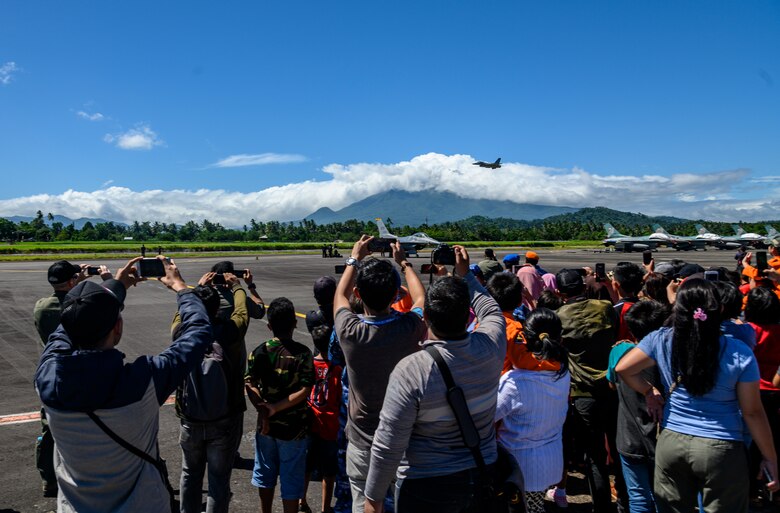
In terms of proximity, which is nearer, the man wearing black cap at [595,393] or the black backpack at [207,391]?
the black backpack at [207,391]

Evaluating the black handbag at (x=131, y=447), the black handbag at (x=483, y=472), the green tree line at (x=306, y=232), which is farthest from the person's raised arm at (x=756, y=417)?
the green tree line at (x=306, y=232)

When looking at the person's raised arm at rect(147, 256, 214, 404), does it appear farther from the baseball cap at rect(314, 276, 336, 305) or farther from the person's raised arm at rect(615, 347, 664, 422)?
the person's raised arm at rect(615, 347, 664, 422)

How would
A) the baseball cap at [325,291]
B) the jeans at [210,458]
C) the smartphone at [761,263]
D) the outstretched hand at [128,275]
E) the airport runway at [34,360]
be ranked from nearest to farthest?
the outstretched hand at [128,275] → the jeans at [210,458] → the baseball cap at [325,291] → the airport runway at [34,360] → the smartphone at [761,263]

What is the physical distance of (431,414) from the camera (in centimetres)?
229

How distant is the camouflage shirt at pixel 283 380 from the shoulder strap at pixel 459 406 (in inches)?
70.2

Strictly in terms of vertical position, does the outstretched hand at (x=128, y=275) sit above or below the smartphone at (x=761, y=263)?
above

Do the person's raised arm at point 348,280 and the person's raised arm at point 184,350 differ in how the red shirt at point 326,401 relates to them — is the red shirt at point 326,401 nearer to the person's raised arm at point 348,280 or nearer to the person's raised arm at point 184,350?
the person's raised arm at point 348,280

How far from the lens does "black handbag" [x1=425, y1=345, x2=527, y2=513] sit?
2.25 meters

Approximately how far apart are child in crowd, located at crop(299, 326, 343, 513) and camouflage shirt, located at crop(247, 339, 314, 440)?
0.18 m

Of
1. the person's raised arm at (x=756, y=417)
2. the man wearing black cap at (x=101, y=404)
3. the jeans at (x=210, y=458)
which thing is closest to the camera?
the man wearing black cap at (x=101, y=404)

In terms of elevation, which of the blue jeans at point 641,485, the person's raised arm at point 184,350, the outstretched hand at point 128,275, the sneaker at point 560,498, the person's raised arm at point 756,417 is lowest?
the sneaker at point 560,498

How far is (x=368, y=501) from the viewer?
2322 millimetres

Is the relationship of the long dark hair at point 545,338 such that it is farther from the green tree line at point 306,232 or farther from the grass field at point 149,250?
the green tree line at point 306,232

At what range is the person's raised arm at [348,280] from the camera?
2.89 meters
